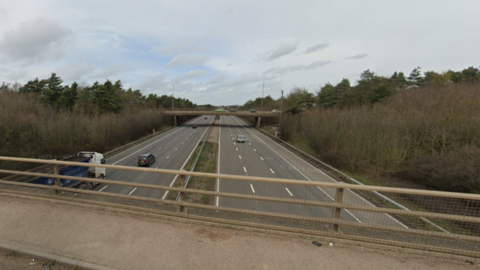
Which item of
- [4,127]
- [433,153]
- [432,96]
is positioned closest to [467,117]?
[433,153]

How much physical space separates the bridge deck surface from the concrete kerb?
4 centimetres

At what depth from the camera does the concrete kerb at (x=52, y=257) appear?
277 centimetres

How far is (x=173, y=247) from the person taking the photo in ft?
10.3

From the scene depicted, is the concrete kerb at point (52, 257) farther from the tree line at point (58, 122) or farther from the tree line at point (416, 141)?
the tree line at point (58, 122)

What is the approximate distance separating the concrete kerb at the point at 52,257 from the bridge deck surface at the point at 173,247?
45 millimetres

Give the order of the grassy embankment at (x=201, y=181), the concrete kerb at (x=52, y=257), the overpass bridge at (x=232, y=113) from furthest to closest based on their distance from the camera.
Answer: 1. the overpass bridge at (x=232, y=113)
2. the grassy embankment at (x=201, y=181)
3. the concrete kerb at (x=52, y=257)

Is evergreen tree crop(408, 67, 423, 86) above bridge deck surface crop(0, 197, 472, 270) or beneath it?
above

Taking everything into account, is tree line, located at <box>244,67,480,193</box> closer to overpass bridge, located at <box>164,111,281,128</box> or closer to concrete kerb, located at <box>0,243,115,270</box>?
concrete kerb, located at <box>0,243,115,270</box>

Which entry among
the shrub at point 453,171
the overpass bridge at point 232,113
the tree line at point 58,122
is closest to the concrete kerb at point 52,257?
the shrub at point 453,171

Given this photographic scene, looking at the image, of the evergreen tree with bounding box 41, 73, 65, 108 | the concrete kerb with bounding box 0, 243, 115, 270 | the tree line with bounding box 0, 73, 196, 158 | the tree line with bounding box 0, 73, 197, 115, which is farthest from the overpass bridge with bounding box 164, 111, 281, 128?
the concrete kerb with bounding box 0, 243, 115, 270

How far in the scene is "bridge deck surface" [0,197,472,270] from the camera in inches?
113

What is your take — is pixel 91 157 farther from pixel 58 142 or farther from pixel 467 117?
pixel 467 117

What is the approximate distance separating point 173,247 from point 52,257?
165cm

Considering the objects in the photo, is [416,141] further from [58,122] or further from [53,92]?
[53,92]
